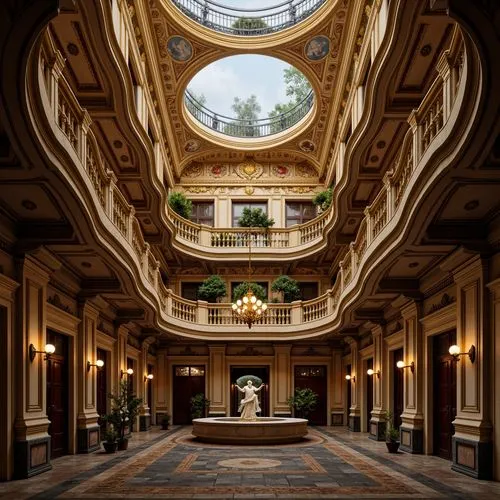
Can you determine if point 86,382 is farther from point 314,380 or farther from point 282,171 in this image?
point 282,171

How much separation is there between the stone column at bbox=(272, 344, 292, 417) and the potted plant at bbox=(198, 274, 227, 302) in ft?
10.8

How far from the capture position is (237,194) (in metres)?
27.8

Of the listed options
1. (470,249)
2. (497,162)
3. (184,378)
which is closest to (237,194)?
(184,378)

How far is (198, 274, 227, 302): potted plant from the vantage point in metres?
25.6

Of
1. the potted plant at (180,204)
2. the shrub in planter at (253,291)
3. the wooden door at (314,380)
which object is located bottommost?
the wooden door at (314,380)

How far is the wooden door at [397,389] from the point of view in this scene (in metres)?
18.3

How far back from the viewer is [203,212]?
91.5ft

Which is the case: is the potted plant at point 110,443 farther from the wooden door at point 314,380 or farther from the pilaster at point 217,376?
the wooden door at point 314,380

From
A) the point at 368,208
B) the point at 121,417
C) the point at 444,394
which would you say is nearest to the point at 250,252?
the point at 121,417

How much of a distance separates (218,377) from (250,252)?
17.8 feet

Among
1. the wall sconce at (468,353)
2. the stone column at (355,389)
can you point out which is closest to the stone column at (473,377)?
the wall sconce at (468,353)

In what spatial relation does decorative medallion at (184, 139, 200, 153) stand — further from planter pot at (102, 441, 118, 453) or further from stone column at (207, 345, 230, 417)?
planter pot at (102, 441, 118, 453)

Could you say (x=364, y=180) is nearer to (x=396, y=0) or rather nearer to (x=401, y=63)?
(x=401, y=63)

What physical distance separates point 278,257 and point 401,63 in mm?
14427
